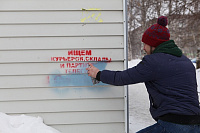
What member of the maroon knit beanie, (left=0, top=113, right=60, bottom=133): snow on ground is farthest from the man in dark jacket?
(left=0, top=113, right=60, bottom=133): snow on ground

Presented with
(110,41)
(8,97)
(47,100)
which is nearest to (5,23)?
(8,97)

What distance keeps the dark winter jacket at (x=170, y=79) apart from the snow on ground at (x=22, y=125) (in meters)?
1.38

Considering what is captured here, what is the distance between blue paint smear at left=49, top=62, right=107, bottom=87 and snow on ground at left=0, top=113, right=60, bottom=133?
52cm

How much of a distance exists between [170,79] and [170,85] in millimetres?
54

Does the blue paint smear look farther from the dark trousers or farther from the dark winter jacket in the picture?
the dark trousers

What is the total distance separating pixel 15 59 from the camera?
2.56 meters

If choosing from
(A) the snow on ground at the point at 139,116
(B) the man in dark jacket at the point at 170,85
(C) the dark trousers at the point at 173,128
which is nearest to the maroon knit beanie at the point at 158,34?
(B) the man in dark jacket at the point at 170,85

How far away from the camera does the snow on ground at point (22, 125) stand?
2378 mm

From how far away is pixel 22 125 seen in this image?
2.48 m

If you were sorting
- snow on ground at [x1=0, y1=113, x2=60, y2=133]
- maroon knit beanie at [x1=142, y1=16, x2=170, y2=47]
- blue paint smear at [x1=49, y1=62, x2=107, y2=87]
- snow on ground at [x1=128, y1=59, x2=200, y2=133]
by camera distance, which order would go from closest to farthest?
maroon knit beanie at [x1=142, y1=16, x2=170, y2=47] < snow on ground at [x1=0, y1=113, x2=60, y2=133] < blue paint smear at [x1=49, y1=62, x2=107, y2=87] < snow on ground at [x1=128, y1=59, x2=200, y2=133]

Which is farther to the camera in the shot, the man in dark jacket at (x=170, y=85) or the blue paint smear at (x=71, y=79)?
the blue paint smear at (x=71, y=79)

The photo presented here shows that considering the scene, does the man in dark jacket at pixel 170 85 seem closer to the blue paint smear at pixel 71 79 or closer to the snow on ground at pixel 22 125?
the blue paint smear at pixel 71 79

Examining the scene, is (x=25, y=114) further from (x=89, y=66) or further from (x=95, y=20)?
(x=95, y=20)

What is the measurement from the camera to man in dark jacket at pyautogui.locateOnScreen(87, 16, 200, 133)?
1.74 metres
